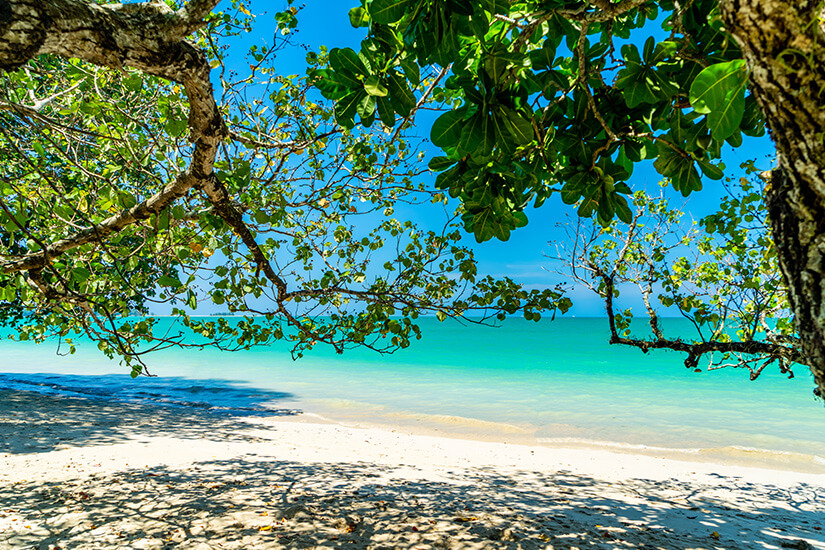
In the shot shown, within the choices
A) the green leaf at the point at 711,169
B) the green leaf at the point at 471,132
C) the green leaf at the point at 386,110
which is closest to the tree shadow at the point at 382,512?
the green leaf at the point at 711,169

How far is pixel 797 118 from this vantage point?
3.70 ft

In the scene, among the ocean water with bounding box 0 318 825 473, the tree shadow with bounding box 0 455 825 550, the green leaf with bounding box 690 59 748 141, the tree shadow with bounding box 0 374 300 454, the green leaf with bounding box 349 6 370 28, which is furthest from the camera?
the ocean water with bounding box 0 318 825 473

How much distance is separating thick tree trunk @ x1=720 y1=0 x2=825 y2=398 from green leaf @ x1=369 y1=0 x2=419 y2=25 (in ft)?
3.63

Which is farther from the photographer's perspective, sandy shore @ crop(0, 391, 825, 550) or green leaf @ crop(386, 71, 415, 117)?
sandy shore @ crop(0, 391, 825, 550)

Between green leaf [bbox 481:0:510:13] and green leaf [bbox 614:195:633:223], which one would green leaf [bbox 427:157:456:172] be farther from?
green leaf [bbox 614:195:633:223]

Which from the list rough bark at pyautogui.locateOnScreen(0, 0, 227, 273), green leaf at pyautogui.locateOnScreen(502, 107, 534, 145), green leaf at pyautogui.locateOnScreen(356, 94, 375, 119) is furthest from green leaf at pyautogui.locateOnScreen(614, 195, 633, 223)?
rough bark at pyautogui.locateOnScreen(0, 0, 227, 273)

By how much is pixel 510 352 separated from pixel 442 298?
3845 centimetres

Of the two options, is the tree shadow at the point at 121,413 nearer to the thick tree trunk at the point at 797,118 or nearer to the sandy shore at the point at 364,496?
the sandy shore at the point at 364,496

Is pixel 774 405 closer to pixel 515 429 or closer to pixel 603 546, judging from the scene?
pixel 515 429

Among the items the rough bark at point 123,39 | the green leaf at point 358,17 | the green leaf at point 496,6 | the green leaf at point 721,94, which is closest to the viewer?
the green leaf at point 721,94

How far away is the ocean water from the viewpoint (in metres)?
11.9

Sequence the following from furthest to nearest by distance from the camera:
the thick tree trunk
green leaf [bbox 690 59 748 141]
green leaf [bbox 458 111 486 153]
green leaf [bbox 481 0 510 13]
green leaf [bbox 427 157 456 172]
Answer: green leaf [bbox 427 157 456 172] → green leaf [bbox 458 111 486 153] → green leaf [bbox 481 0 510 13] → green leaf [bbox 690 59 748 141] → the thick tree trunk

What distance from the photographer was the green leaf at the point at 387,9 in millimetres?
1729

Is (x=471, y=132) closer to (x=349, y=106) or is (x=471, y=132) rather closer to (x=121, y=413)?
(x=349, y=106)
